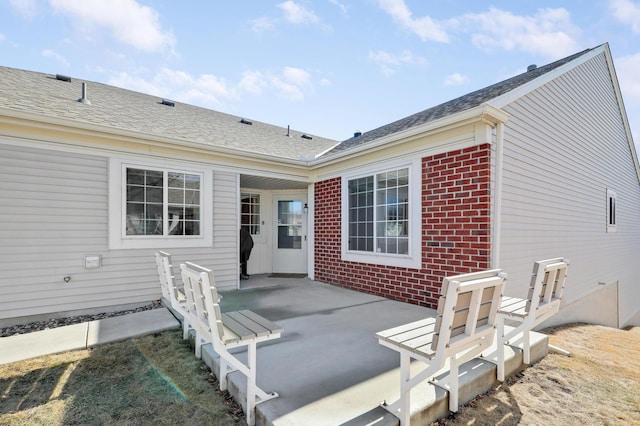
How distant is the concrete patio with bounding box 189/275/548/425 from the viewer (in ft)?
6.93

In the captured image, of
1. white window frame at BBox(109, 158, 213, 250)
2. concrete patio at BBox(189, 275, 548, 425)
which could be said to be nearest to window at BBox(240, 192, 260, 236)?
white window frame at BBox(109, 158, 213, 250)

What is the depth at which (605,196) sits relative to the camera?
335 inches

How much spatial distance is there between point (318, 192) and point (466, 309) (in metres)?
5.73

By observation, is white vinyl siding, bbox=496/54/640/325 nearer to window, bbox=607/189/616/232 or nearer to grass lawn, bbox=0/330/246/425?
window, bbox=607/189/616/232

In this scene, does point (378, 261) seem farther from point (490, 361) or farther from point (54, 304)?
point (54, 304)

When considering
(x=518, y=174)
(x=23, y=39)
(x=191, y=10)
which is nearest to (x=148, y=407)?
(x=518, y=174)

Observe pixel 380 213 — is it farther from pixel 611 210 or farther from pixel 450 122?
pixel 611 210

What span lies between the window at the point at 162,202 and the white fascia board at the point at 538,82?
537 cm

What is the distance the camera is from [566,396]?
2637mm

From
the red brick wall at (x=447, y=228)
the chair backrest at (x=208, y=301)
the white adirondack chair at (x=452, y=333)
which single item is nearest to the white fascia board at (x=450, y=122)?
the red brick wall at (x=447, y=228)

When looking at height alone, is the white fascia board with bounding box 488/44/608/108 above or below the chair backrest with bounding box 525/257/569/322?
above

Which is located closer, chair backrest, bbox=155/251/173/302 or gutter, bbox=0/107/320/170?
chair backrest, bbox=155/251/173/302

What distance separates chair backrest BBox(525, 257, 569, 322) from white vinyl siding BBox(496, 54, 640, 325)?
1311 millimetres

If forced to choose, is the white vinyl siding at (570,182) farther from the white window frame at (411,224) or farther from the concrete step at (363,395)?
the concrete step at (363,395)
